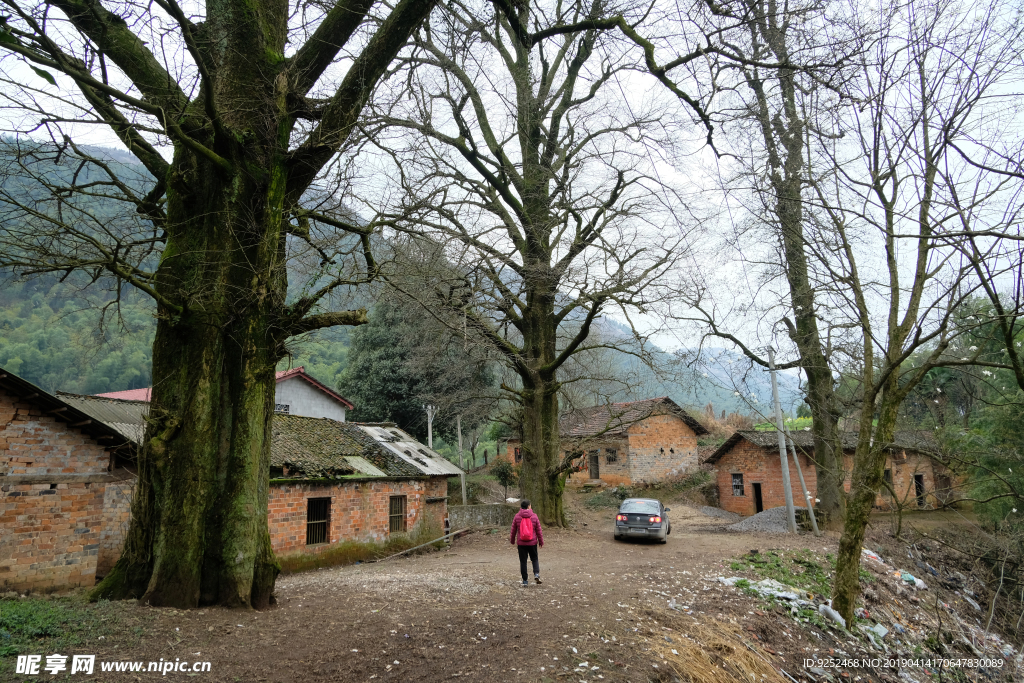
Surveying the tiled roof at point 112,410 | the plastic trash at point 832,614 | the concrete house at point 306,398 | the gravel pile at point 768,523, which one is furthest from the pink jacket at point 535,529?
the concrete house at point 306,398

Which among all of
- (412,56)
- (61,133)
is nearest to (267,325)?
(61,133)

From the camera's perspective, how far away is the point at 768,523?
2166 centimetres

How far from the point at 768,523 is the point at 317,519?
16.5 metres

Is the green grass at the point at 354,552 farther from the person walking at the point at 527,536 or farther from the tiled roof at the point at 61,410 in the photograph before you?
the person walking at the point at 527,536

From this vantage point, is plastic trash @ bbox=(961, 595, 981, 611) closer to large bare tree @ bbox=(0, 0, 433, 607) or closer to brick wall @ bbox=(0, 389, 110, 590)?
large bare tree @ bbox=(0, 0, 433, 607)

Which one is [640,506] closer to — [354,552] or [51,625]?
[354,552]

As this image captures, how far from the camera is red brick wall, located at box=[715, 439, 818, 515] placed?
27.8 m

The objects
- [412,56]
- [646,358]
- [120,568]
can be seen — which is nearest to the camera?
[120,568]

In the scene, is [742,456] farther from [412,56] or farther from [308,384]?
[412,56]

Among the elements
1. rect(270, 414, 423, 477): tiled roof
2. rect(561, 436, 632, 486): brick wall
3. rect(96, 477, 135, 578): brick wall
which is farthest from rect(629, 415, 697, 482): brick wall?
rect(96, 477, 135, 578): brick wall

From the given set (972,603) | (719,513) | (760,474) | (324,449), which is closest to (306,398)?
(324,449)

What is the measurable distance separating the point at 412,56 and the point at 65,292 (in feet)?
18.1

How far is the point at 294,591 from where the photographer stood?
848 cm

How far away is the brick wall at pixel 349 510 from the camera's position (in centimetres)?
1402
